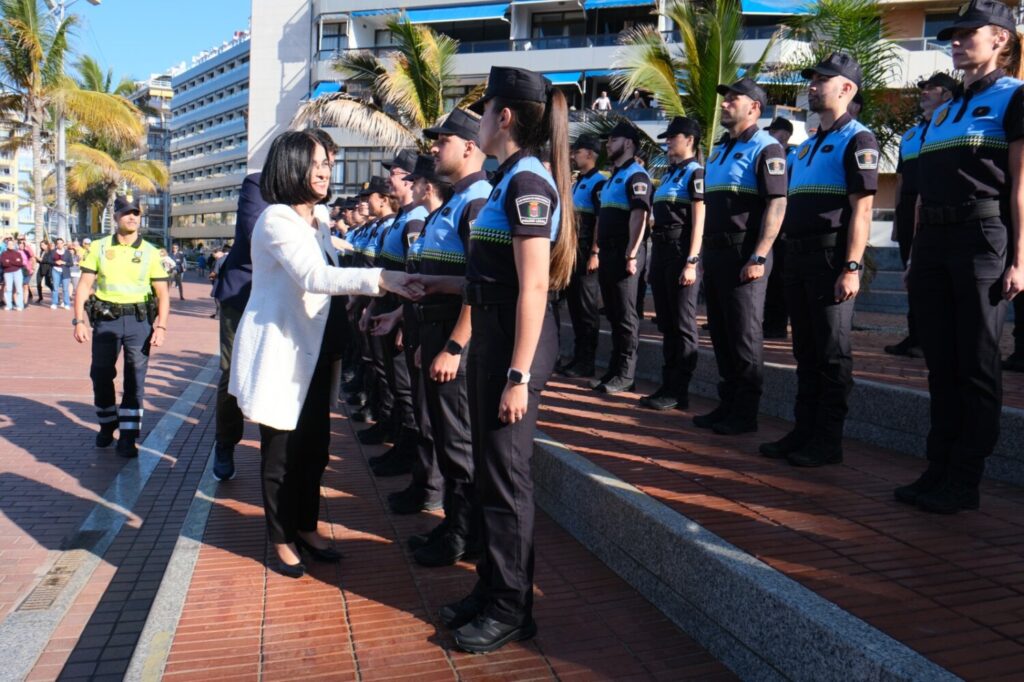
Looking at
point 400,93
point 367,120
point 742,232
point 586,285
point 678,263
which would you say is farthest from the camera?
point 367,120

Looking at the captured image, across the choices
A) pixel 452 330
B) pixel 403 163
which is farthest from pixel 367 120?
pixel 452 330

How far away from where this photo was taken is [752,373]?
5676 mm

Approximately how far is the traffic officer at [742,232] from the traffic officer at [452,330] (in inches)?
80.8

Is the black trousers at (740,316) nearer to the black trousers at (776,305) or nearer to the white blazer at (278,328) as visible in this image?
the white blazer at (278,328)

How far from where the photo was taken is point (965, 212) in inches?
156

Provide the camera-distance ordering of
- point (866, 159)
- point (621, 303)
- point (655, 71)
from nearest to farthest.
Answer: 1. point (866, 159)
2. point (621, 303)
3. point (655, 71)

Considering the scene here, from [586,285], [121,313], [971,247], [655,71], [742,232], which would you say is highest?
[655,71]

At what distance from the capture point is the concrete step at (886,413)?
4.54 metres

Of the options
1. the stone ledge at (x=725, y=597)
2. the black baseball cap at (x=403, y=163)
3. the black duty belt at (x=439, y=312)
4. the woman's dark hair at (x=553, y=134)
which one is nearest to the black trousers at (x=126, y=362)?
the black baseball cap at (x=403, y=163)

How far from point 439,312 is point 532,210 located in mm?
1144

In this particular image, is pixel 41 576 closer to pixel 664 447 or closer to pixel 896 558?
pixel 664 447

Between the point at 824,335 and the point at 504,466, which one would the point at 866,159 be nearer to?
the point at 824,335

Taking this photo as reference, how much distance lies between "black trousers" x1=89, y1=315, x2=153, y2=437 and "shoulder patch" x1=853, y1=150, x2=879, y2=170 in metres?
5.69

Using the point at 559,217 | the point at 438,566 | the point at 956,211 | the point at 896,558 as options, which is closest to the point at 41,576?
the point at 438,566
